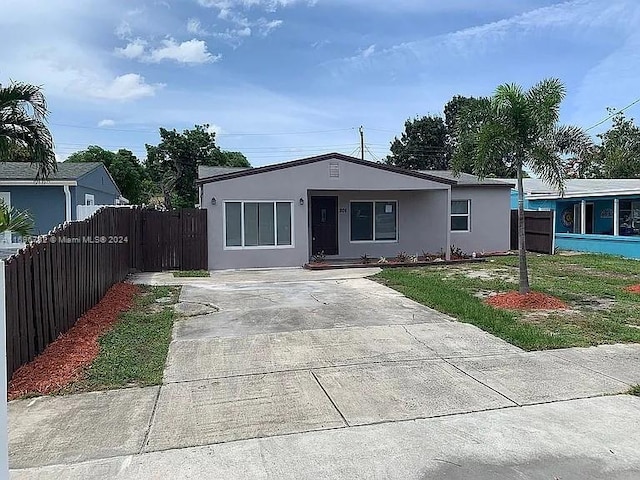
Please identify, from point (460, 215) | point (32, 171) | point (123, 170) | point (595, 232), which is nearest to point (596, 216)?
point (595, 232)

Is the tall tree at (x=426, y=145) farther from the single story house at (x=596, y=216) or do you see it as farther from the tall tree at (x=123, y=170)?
the tall tree at (x=123, y=170)

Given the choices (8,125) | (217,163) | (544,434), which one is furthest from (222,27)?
(217,163)

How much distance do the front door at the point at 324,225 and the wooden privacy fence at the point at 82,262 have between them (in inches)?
163

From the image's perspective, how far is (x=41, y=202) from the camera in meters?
16.5

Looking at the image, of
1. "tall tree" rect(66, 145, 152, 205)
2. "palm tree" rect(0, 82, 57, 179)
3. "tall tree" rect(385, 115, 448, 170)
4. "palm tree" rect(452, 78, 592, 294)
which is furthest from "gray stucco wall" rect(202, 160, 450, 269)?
"tall tree" rect(385, 115, 448, 170)

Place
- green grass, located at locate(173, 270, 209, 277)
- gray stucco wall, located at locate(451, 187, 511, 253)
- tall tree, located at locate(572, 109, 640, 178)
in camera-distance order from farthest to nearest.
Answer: tall tree, located at locate(572, 109, 640, 178) → gray stucco wall, located at locate(451, 187, 511, 253) → green grass, located at locate(173, 270, 209, 277)

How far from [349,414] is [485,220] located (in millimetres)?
15423

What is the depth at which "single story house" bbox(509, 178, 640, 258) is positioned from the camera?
709 inches

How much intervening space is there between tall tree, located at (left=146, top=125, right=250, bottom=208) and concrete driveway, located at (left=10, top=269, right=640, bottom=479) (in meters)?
27.8

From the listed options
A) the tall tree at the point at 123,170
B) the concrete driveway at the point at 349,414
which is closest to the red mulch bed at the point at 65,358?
the concrete driveway at the point at 349,414

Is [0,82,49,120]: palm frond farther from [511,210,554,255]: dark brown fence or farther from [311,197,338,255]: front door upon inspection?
[511,210,554,255]: dark brown fence

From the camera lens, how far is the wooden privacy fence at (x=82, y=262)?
213 inches

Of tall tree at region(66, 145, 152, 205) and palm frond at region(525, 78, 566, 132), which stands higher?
tall tree at region(66, 145, 152, 205)

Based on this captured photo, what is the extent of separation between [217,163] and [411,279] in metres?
26.1
